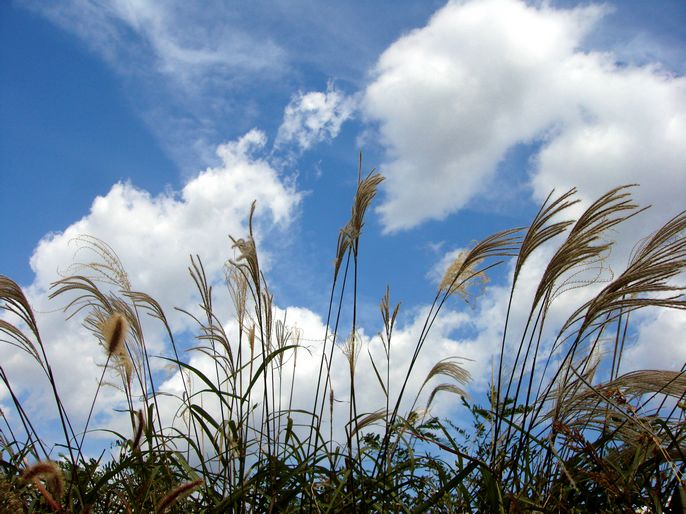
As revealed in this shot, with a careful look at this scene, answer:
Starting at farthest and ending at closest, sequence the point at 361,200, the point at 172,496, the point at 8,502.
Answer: the point at 361,200
the point at 8,502
the point at 172,496

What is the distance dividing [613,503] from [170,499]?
5.86ft

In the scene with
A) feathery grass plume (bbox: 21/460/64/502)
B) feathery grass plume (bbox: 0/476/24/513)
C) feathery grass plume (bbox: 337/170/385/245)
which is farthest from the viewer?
feathery grass plume (bbox: 337/170/385/245)

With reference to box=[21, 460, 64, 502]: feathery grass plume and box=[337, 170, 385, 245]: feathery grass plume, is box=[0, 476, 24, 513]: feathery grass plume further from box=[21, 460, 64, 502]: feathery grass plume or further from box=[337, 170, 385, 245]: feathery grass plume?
box=[337, 170, 385, 245]: feathery grass plume

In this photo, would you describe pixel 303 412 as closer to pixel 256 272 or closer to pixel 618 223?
pixel 256 272

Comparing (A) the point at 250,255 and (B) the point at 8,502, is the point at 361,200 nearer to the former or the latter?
(A) the point at 250,255

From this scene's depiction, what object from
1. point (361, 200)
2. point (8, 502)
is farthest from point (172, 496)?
point (361, 200)

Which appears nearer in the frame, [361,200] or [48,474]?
[48,474]

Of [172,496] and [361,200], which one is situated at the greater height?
[361,200]

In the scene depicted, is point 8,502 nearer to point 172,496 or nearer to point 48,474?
point 48,474

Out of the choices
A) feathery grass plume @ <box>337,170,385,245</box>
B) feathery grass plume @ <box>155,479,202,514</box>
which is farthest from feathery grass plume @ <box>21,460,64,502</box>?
feathery grass plume @ <box>337,170,385,245</box>

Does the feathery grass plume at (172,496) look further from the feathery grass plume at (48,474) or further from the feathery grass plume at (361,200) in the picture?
the feathery grass plume at (361,200)

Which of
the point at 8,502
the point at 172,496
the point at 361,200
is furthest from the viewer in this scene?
the point at 361,200

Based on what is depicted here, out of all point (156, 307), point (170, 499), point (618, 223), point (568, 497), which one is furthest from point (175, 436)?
point (618, 223)

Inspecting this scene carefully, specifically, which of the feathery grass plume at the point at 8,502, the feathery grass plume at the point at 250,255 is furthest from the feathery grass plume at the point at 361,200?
the feathery grass plume at the point at 8,502
